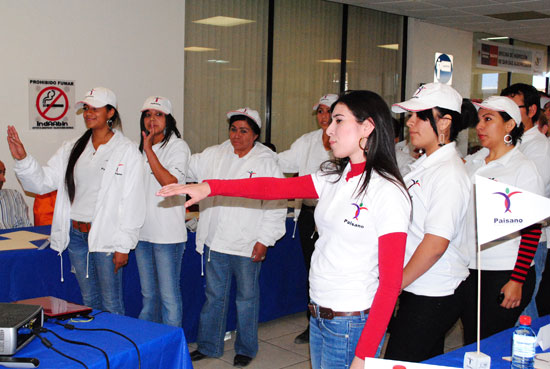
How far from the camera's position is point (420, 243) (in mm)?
2172

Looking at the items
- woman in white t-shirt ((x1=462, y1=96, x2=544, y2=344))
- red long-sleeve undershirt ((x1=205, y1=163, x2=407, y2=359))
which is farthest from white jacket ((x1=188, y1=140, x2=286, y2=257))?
red long-sleeve undershirt ((x1=205, y1=163, x2=407, y2=359))

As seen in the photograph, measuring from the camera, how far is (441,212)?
2.13 metres

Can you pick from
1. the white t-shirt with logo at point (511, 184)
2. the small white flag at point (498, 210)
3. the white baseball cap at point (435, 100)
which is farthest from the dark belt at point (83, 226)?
the small white flag at point (498, 210)

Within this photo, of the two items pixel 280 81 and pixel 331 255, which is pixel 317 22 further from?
pixel 331 255

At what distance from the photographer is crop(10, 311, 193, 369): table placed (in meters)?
1.83

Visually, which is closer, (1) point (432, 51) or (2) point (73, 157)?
(2) point (73, 157)

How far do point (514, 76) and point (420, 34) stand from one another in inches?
125

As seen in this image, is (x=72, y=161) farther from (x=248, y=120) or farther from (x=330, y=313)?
(x=330, y=313)

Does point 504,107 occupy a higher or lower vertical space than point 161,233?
higher

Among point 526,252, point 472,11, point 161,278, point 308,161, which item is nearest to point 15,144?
point 161,278

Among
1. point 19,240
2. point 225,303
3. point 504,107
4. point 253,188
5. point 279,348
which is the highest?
point 504,107

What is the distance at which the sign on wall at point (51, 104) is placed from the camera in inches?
205

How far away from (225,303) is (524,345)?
2229 mm

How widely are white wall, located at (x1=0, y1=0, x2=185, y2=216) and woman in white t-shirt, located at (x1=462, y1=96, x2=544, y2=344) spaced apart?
3884 mm
